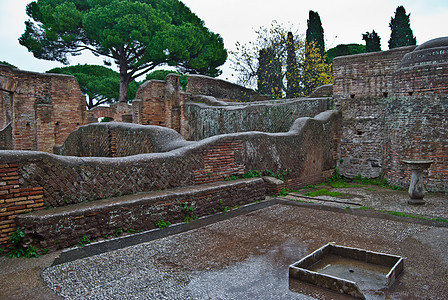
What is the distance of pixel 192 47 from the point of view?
25234mm

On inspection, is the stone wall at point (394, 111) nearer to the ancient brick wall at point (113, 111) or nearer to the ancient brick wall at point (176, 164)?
the ancient brick wall at point (176, 164)

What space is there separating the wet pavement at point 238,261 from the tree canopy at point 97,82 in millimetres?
24442

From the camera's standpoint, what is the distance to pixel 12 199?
369 centimetres

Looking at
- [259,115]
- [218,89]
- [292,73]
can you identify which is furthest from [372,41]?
[259,115]

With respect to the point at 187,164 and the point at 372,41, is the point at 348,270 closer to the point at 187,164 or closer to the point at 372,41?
the point at 187,164

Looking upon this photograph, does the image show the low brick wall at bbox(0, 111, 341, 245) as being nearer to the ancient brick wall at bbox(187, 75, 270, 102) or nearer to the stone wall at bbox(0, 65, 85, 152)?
the ancient brick wall at bbox(187, 75, 270, 102)

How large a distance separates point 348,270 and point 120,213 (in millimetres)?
2711

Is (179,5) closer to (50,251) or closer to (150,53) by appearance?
(150,53)

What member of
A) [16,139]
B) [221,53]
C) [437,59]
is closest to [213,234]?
[437,59]

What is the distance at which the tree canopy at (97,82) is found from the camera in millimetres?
27031

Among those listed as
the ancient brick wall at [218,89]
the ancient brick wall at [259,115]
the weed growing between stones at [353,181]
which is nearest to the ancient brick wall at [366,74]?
the ancient brick wall at [259,115]

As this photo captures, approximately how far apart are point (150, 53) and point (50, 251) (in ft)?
70.2

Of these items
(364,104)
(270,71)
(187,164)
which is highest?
(270,71)

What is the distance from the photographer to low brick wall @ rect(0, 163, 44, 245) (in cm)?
358
